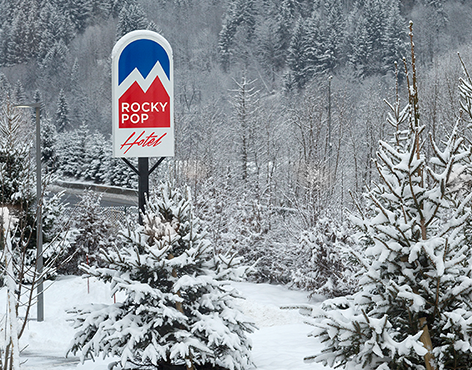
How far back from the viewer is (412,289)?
13.2 ft

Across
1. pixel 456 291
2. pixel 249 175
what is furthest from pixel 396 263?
pixel 249 175

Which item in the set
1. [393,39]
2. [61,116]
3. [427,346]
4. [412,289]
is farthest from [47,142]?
[427,346]

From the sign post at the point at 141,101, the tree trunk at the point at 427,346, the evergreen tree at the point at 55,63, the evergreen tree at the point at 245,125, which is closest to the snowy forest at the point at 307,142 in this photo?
the tree trunk at the point at 427,346

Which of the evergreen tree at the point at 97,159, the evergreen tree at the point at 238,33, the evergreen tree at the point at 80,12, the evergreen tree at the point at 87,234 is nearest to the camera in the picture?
the evergreen tree at the point at 87,234

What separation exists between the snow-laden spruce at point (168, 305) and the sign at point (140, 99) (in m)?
1.82

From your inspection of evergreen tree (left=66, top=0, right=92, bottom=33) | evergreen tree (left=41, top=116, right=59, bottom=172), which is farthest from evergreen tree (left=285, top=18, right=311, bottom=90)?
evergreen tree (left=66, top=0, right=92, bottom=33)

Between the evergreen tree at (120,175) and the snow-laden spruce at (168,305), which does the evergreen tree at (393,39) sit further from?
the snow-laden spruce at (168,305)

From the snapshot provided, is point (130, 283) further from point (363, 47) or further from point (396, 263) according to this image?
point (363, 47)

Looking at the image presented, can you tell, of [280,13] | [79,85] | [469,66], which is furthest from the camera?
[79,85]

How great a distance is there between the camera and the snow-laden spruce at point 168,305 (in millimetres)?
6441

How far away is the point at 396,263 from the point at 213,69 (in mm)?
83717

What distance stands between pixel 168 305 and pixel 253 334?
14.5 feet

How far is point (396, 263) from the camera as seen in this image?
4031 millimetres

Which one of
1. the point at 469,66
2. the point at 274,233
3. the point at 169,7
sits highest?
the point at 169,7
